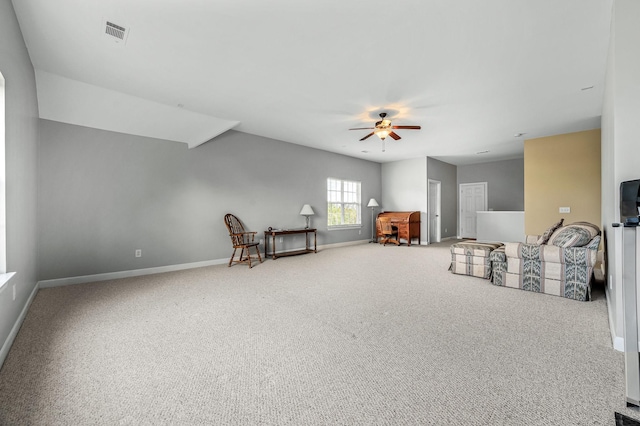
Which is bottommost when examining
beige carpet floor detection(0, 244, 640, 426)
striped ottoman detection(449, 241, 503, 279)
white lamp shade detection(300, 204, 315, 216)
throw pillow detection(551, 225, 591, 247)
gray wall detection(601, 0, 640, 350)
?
beige carpet floor detection(0, 244, 640, 426)

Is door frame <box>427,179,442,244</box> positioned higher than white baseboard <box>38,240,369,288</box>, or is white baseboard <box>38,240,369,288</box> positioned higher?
door frame <box>427,179,442,244</box>

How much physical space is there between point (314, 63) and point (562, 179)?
5456 millimetres

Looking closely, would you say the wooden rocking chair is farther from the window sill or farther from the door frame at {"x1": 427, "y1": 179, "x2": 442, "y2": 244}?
the door frame at {"x1": 427, "y1": 179, "x2": 442, "y2": 244}

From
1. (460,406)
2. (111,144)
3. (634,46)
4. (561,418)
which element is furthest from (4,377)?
(634,46)

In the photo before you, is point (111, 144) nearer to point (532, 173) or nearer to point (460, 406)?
point (460, 406)

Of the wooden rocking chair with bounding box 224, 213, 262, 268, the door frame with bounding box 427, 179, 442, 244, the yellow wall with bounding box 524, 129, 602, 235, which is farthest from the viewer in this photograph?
the door frame with bounding box 427, 179, 442, 244

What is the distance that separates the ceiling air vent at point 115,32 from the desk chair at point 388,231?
21.6ft

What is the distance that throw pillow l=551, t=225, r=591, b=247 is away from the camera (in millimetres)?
3020

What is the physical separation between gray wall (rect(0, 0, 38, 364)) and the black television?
3765 millimetres

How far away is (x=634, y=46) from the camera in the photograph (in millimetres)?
1843

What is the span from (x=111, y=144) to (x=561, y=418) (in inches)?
214

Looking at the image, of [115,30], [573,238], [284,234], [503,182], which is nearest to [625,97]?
[573,238]

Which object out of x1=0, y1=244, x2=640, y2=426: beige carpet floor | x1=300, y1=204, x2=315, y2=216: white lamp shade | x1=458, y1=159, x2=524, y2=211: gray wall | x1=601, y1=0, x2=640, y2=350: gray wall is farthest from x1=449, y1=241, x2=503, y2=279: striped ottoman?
x1=458, y1=159, x2=524, y2=211: gray wall

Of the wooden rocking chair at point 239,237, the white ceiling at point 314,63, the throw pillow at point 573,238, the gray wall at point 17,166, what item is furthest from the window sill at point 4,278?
the throw pillow at point 573,238
